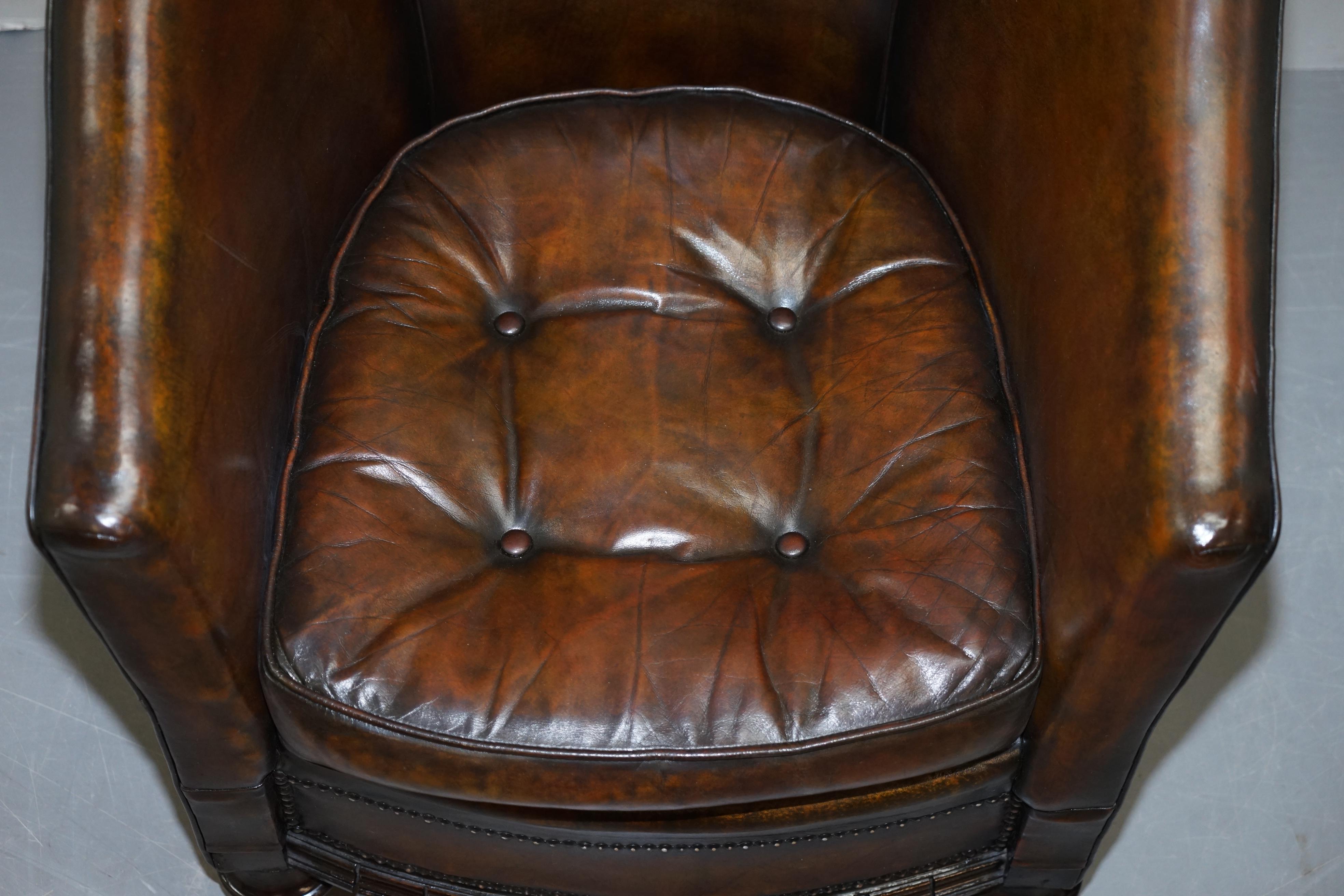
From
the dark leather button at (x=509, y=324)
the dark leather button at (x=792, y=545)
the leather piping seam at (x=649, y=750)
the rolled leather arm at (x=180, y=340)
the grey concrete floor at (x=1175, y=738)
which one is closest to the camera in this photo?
the rolled leather arm at (x=180, y=340)

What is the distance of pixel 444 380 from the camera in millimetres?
1233

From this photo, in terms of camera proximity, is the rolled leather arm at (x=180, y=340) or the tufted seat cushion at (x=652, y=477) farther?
the tufted seat cushion at (x=652, y=477)

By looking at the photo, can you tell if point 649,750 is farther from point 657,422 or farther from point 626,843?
point 657,422

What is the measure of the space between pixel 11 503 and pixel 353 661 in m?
0.77

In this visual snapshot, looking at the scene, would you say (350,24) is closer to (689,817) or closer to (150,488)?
(150,488)

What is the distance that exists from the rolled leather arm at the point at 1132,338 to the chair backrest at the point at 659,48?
0.19 m

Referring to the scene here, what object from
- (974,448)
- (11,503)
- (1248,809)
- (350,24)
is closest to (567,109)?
(350,24)

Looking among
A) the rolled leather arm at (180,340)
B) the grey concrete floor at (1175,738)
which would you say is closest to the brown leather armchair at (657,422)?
the rolled leather arm at (180,340)

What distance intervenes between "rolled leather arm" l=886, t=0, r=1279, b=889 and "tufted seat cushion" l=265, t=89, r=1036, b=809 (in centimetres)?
6

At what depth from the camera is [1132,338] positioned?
1.01 meters

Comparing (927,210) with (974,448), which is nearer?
(974,448)

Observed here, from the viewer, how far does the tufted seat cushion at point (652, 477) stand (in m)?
1.08

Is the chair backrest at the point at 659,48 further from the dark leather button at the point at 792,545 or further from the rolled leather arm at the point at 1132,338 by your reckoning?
the dark leather button at the point at 792,545

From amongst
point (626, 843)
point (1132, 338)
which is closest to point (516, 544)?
point (626, 843)
